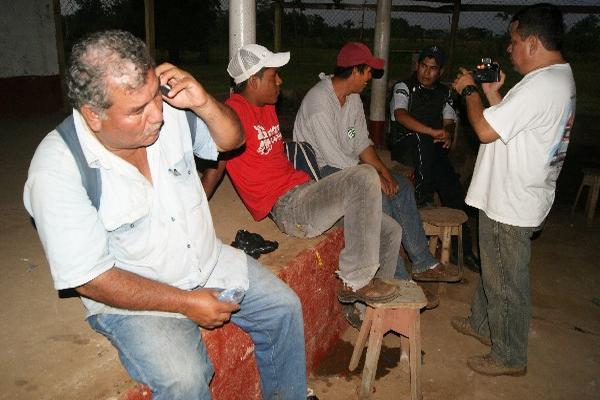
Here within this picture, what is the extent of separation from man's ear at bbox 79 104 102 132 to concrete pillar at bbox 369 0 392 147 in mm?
5150

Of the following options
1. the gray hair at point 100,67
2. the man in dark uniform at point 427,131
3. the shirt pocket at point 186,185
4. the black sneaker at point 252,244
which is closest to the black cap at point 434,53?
the man in dark uniform at point 427,131

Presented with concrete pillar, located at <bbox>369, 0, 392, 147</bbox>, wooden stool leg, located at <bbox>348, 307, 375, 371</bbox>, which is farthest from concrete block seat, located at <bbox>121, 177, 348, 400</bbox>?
concrete pillar, located at <bbox>369, 0, 392, 147</bbox>

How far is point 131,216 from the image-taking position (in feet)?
5.95

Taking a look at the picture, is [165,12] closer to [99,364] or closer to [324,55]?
[324,55]

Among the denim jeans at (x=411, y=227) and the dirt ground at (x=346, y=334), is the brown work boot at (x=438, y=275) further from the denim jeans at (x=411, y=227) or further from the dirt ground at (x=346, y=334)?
the dirt ground at (x=346, y=334)

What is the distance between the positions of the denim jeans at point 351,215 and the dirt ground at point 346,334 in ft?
0.84

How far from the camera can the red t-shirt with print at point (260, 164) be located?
316cm

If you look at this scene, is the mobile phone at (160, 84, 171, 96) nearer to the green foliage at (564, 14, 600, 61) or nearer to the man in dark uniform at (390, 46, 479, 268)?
the man in dark uniform at (390, 46, 479, 268)

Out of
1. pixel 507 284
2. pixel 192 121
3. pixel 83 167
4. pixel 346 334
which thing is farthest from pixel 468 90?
pixel 83 167

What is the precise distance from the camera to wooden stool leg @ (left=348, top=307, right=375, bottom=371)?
318cm

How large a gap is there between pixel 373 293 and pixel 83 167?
77.1 inches

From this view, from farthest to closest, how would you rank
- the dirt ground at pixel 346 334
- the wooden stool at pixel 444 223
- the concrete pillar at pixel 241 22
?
the wooden stool at pixel 444 223 < the concrete pillar at pixel 241 22 < the dirt ground at pixel 346 334

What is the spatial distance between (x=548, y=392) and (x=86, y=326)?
3059mm

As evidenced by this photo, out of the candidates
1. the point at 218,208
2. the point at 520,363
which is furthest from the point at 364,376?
the point at 218,208
